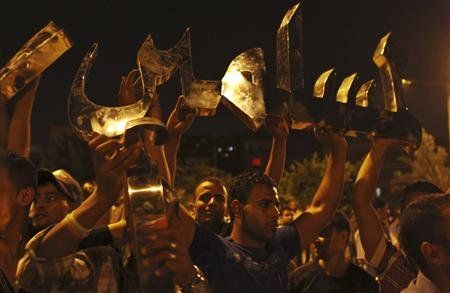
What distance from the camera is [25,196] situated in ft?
9.83

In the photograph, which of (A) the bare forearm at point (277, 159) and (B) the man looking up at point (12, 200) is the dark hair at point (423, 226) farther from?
(B) the man looking up at point (12, 200)

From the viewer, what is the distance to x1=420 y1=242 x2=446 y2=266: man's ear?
3.03 m

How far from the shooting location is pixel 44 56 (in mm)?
3062

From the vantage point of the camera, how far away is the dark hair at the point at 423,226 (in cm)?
304

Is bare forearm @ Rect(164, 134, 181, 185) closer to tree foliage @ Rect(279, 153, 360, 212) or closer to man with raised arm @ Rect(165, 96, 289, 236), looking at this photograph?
man with raised arm @ Rect(165, 96, 289, 236)

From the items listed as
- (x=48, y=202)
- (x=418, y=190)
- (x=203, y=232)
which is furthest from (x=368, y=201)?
(x=48, y=202)

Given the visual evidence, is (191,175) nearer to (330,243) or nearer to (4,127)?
(330,243)

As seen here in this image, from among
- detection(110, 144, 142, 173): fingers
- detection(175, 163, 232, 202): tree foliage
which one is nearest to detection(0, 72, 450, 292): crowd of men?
detection(110, 144, 142, 173): fingers

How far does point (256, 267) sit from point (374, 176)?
1053 millimetres

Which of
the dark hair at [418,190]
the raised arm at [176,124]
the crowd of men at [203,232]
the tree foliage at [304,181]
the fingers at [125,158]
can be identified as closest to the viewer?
the fingers at [125,158]

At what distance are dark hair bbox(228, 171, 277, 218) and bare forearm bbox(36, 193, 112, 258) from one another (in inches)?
57.0

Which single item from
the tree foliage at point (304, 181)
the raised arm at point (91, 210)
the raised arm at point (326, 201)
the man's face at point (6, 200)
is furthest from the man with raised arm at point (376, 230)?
the tree foliage at point (304, 181)

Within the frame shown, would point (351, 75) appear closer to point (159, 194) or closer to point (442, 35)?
point (159, 194)

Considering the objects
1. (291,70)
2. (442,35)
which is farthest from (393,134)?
(442,35)
